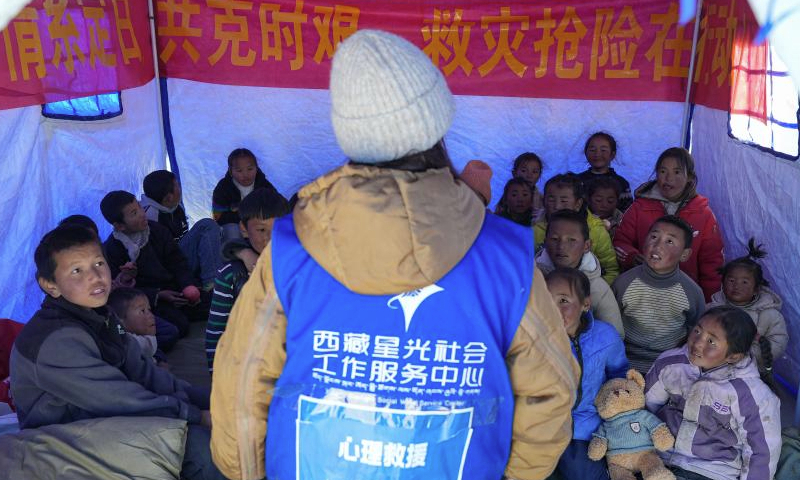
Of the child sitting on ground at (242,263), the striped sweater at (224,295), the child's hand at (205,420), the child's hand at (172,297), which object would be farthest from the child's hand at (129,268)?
the child's hand at (205,420)

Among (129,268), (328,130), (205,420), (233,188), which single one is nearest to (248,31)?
(328,130)

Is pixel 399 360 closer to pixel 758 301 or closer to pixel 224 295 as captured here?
pixel 224 295

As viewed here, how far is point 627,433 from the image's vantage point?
2240 mm

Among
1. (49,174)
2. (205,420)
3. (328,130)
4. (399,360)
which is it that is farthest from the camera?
(328,130)

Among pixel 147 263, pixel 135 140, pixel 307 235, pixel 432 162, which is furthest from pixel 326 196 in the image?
pixel 135 140

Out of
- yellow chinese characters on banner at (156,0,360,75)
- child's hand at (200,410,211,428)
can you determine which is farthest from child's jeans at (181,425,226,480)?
yellow chinese characters on banner at (156,0,360,75)

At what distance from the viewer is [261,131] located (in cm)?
456

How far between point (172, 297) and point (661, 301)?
8.33 feet

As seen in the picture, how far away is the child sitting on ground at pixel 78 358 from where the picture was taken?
2.01 m

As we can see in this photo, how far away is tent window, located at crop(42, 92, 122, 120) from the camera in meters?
3.37

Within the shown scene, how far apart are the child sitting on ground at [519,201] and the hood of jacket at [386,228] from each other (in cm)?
294

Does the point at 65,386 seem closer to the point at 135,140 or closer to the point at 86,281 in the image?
the point at 86,281

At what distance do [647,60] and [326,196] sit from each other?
153 inches

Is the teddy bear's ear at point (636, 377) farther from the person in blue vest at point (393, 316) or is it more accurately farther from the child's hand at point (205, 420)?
the child's hand at point (205, 420)
